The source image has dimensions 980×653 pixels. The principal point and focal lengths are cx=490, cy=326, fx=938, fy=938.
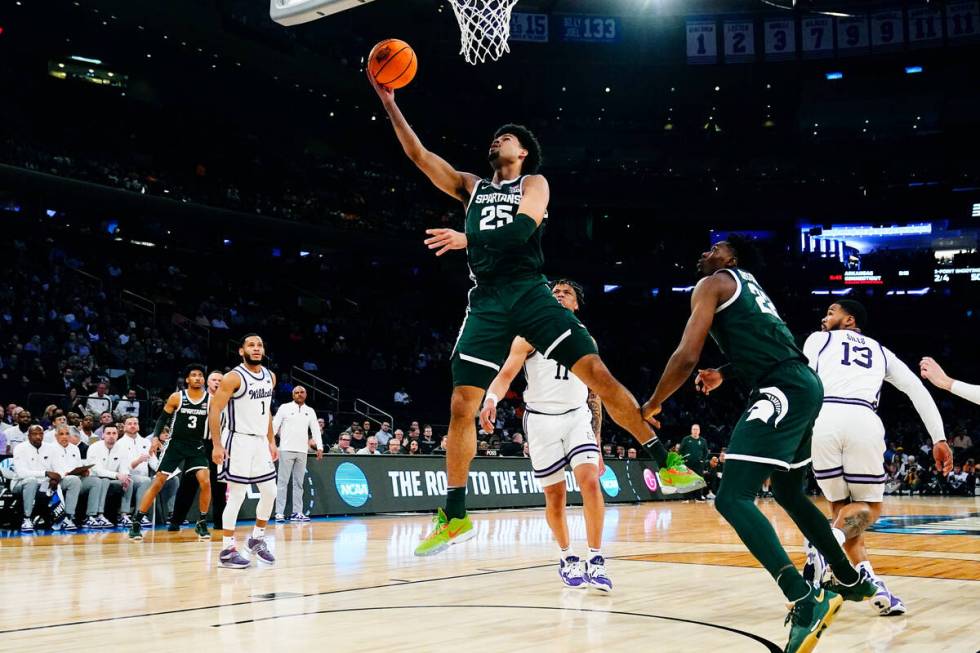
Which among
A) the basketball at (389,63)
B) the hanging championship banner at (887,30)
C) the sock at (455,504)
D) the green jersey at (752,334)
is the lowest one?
the sock at (455,504)

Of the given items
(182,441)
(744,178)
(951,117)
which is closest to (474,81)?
(744,178)

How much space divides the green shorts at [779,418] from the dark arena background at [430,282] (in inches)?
22.6

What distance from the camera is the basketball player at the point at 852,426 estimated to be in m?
6.07

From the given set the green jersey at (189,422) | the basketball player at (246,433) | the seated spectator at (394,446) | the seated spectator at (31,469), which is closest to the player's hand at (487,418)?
the basketball player at (246,433)

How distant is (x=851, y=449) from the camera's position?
242 inches

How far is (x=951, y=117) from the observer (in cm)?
3750

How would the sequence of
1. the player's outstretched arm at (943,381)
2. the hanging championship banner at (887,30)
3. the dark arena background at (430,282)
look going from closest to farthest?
the player's outstretched arm at (943,381) → the dark arena background at (430,282) → the hanging championship banner at (887,30)

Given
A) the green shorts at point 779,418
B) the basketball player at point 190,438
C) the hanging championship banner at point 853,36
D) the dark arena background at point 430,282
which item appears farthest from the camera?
the hanging championship banner at point 853,36

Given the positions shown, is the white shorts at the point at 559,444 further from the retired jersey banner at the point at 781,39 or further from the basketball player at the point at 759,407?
the retired jersey banner at the point at 781,39

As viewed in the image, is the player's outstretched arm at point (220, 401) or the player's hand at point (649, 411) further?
the player's outstretched arm at point (220, 401)

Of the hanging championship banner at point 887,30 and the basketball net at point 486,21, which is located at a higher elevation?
the hanging championship banner at point 887,30

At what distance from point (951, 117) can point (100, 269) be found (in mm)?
32220

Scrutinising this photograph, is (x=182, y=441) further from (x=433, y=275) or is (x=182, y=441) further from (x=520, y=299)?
(x=433, y=275)

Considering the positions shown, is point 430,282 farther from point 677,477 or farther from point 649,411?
point 649,411
